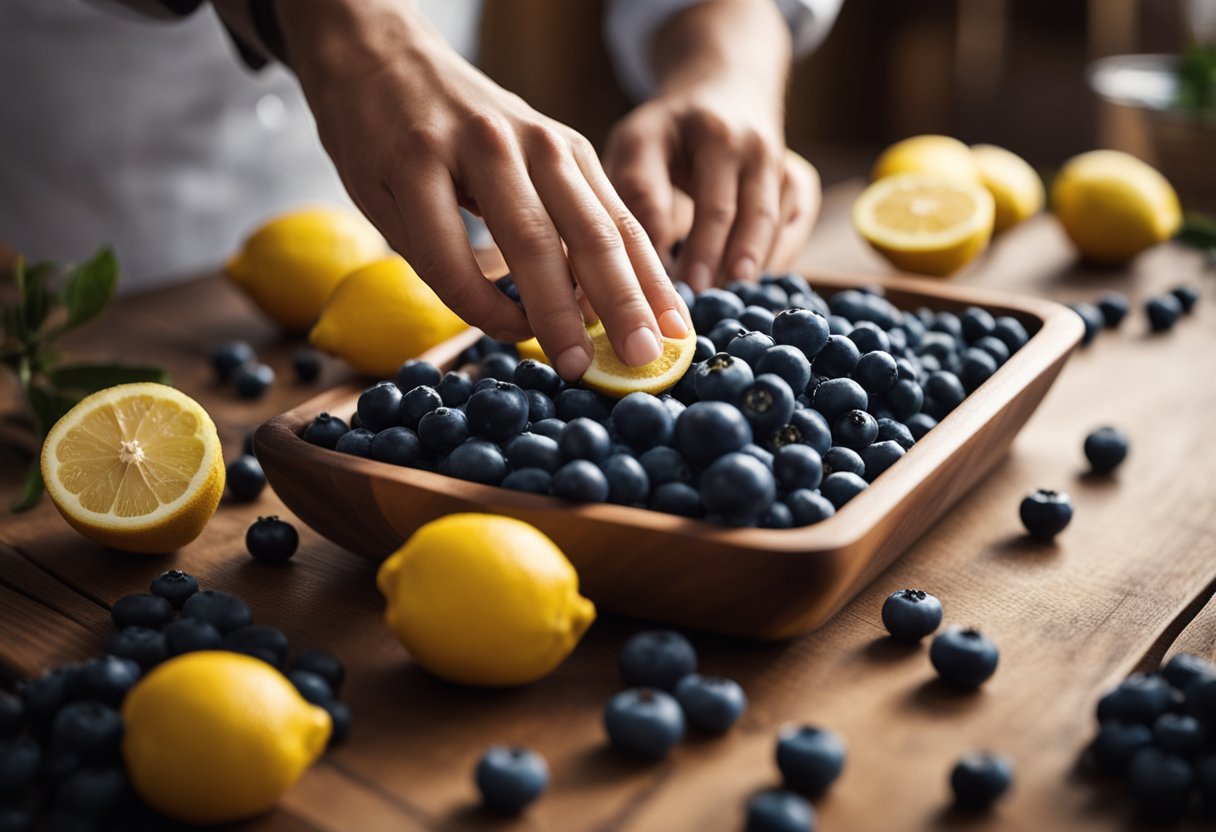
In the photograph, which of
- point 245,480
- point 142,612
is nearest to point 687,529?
point 142,612

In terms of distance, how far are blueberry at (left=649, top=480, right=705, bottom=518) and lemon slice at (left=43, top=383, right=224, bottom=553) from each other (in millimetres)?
459

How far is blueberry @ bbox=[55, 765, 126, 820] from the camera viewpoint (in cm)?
80

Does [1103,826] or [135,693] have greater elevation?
[1103,826]

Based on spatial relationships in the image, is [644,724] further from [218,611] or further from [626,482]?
[218,611]

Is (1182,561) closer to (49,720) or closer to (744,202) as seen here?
(744,202)

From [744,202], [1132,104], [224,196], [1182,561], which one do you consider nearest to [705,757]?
[1182,561]

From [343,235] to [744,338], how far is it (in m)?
0.85

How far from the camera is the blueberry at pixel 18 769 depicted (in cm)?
82

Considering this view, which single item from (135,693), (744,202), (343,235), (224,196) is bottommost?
(224,196)

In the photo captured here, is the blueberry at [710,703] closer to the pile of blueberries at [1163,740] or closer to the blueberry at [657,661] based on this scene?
the blueberry at [657,661]

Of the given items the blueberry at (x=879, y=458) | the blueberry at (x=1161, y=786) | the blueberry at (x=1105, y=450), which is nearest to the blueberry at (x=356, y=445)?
the blueberry at (x=879, y=458)

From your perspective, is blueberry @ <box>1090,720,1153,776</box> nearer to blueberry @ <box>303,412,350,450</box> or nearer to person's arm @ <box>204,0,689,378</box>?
person's arm @ <box>204,0,689,378</box>

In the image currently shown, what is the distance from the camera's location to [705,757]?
861 mm

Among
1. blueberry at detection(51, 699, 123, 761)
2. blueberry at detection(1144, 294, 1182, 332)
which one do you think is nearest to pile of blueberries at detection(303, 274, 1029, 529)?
blueberry at detection(51, 699, 123, 761)
